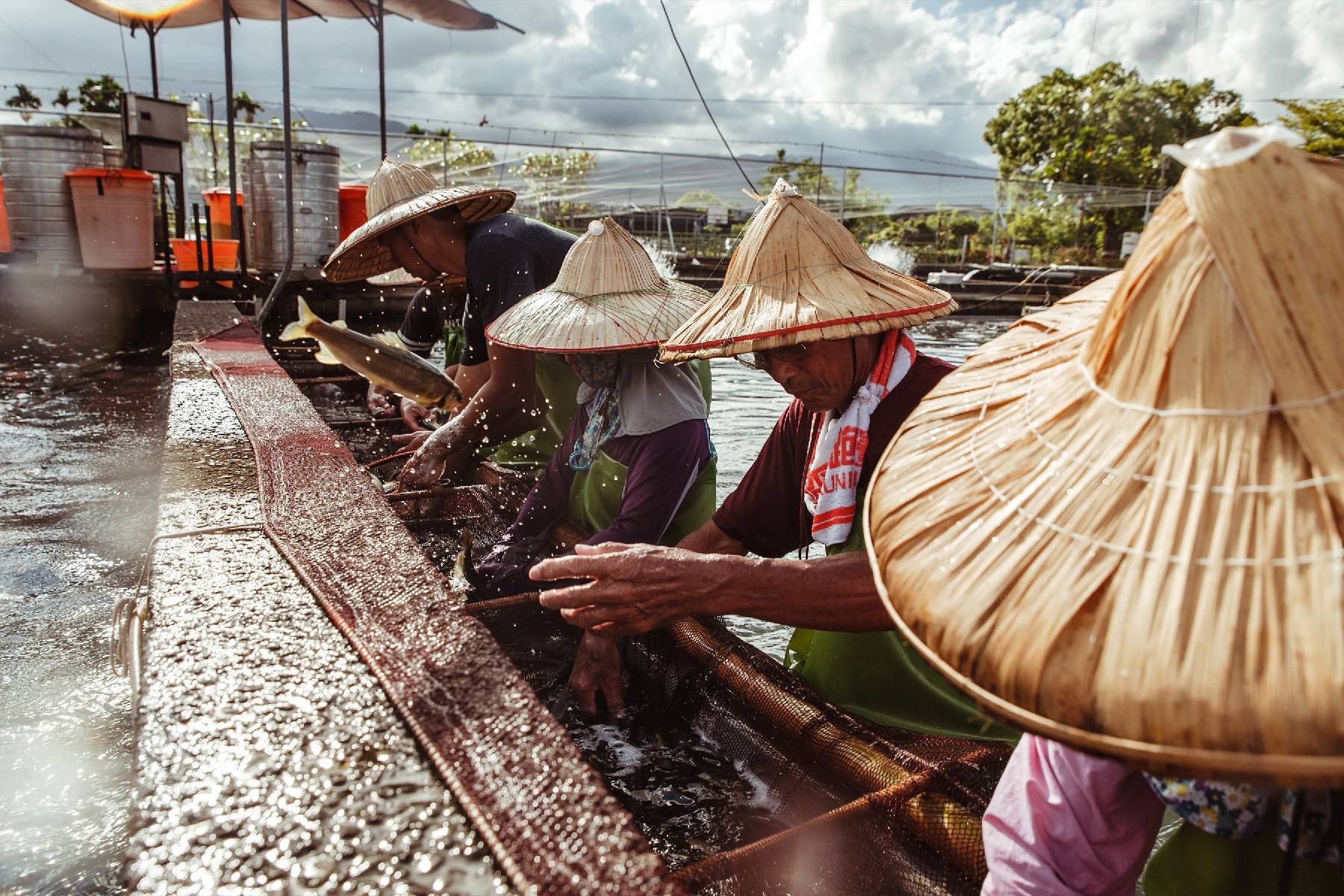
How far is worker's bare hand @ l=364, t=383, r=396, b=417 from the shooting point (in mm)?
6160

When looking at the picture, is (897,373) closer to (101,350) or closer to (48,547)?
(48,547)

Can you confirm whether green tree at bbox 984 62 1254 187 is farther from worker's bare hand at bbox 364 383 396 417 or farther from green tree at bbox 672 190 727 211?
worker's bare hand at bbox 364 383 396 417

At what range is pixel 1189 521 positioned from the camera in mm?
722

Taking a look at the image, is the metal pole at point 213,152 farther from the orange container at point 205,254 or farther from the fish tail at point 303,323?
the fish tail at point 303,323

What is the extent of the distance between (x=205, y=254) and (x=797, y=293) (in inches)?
437

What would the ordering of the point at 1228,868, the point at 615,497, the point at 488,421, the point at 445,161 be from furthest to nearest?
the point at 445,161
the point at 488,421
the point at 615,497
the point at 1228,868

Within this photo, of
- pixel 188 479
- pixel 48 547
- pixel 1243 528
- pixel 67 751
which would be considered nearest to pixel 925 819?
pixel 1243 528

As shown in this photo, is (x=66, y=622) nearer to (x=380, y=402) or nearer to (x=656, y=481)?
(x=656, y=481)

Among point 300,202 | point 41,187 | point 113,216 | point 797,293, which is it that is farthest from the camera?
point 300,202

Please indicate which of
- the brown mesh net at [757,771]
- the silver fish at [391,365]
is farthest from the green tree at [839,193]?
the brown mesh net at [757,771]

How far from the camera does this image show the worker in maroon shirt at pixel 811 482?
6.15ft

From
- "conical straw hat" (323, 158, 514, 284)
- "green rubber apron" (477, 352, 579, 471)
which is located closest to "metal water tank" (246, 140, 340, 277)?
"conical straw hat" (323, 158, 514, 284)

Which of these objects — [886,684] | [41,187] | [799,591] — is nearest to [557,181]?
[41,187]

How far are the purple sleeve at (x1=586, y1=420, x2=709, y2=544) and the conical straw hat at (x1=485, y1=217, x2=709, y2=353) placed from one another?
356mm
